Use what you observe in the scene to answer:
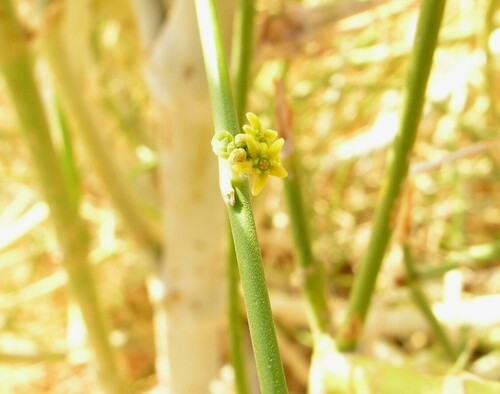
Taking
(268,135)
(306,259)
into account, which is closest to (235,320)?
(306,259)

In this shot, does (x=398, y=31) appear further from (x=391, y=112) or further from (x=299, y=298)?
(x=299, y=298)

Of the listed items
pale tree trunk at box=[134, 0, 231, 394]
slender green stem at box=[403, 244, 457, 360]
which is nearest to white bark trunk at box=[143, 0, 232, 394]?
pale tree trunk at box=[134, 0, 231, 394]

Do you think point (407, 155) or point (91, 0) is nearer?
point (407, 155)

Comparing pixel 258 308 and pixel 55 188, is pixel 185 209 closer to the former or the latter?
pixel 55 188

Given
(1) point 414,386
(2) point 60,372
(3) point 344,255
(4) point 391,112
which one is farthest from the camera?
(2) point 60,372

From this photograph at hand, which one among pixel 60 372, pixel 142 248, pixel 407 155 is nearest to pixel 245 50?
pixel 407 155

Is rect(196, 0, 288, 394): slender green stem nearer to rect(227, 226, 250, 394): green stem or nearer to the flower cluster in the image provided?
the flower cluster

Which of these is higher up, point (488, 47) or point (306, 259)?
point (488, 47)
